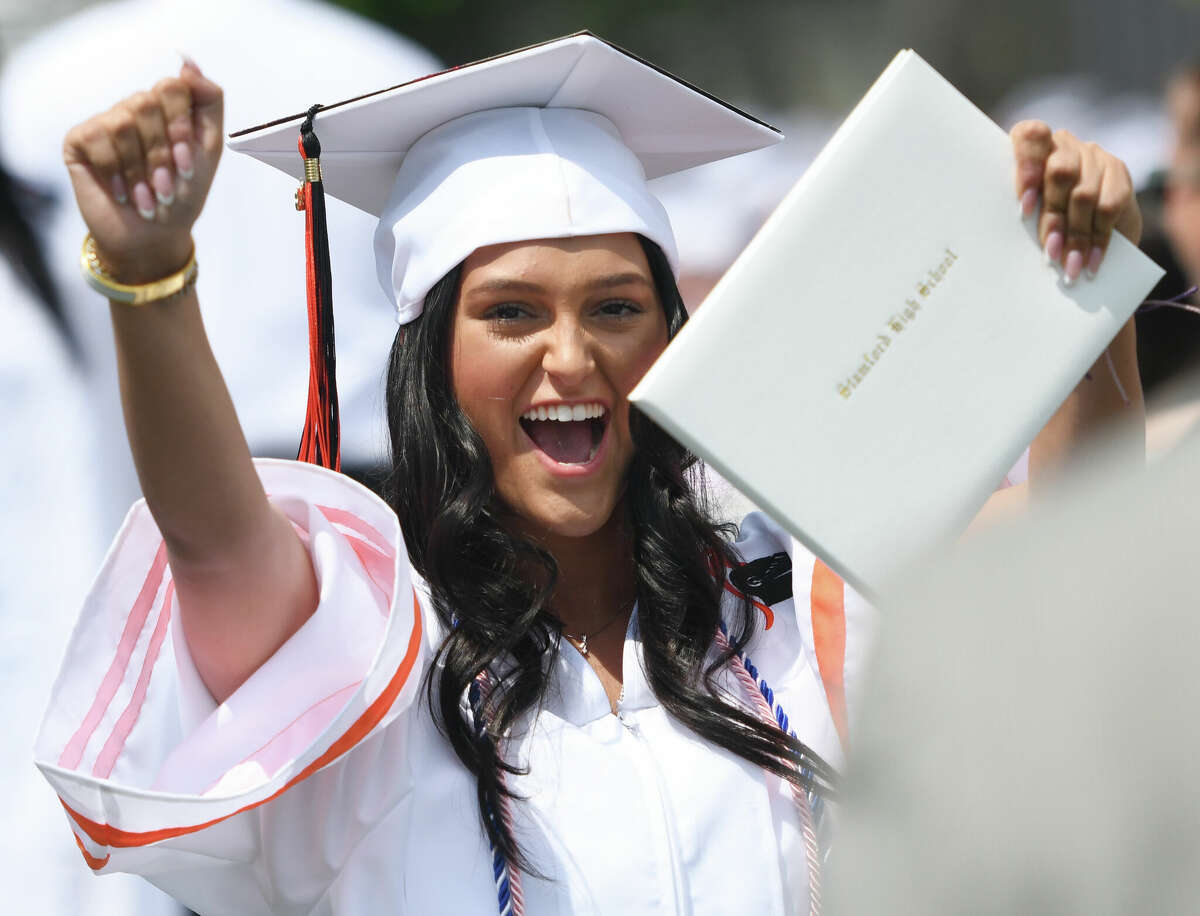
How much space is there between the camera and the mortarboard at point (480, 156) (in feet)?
6.83

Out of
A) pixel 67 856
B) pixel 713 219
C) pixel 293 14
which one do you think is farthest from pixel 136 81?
pixel 713 219

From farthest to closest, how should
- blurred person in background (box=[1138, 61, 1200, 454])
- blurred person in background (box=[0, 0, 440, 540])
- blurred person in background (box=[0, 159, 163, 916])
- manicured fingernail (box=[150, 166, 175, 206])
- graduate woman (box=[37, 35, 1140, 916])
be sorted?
blurred person in background (box=[1138, 61, 1200, 454]) < blurred person in background (box=[0, 0, 440, 540]) < blurred person in background (box=[0, 159, 163, 916]) < graduate woman (box=[37, 35, 1140, 916]) < manicured fingernail (box=[150, 166, 175, 206])

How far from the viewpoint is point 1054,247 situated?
167cm

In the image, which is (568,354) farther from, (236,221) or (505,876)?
(236,221)

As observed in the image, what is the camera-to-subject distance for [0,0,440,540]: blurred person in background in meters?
3.22

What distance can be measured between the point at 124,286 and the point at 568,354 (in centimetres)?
69

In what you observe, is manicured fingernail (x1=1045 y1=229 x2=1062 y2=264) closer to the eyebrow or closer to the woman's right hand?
the eyebrow

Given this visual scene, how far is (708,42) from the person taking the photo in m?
7.24

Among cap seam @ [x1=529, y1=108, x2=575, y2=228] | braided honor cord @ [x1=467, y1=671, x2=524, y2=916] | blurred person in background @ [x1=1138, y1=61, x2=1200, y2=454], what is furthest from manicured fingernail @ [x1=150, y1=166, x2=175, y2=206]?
blurred person in background @ [x1=1138, y1=61, x2=1200, y2=454]

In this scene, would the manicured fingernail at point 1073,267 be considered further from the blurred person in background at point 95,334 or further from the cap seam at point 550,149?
the blurred person in background at point 95,334

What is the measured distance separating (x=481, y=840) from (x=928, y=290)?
33.4 inches

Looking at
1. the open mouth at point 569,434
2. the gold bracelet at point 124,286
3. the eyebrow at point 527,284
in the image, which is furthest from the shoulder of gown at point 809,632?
the gold bracelet at point 124,286

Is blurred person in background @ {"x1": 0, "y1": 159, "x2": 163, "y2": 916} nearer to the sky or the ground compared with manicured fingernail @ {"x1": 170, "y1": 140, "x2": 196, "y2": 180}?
nearer to the ground

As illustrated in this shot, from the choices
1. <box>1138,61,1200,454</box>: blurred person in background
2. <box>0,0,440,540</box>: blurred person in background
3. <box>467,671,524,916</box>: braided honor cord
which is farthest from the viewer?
<box>1138,61,1200,454</box>: blurred person in background
